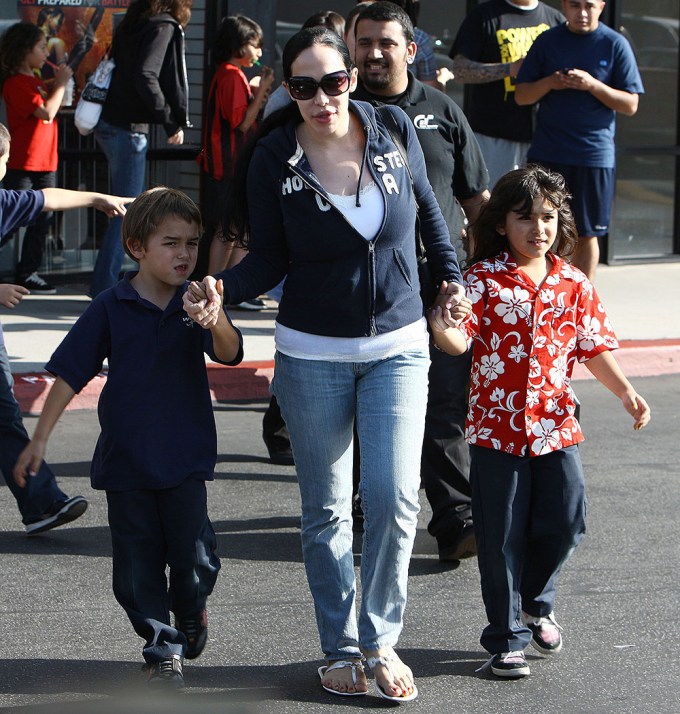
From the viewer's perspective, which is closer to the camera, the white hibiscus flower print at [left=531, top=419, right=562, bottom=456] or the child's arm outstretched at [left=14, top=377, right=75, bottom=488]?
the child's arm outstretched at [left=14, top=377, right=75, bottom=488]

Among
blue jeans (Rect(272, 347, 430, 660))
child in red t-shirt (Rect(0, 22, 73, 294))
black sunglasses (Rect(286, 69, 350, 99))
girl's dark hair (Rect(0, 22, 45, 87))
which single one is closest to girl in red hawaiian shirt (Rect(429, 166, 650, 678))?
blue jeans (Rect(272, 347, 430, 660))

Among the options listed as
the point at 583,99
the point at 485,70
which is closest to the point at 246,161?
the point at 583,99

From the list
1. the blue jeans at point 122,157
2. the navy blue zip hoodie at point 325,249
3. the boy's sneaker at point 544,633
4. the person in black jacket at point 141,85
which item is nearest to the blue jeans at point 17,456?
the navy blue zip hoodie at point 325,249

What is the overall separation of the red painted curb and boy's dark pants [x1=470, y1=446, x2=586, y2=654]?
402 centimetres

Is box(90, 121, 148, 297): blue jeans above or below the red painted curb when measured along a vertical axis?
above

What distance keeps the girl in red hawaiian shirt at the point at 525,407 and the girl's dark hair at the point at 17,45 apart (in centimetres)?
631

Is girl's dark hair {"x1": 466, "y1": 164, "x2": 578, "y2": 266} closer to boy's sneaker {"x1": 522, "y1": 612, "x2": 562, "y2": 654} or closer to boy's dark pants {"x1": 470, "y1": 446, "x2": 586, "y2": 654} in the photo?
boy's dark pants {"x1": 470, "y1": 446, "x2": 586, "y2": 654}

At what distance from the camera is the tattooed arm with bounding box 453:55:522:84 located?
9.16m

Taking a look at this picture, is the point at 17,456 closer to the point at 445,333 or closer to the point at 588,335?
the point at 445,333

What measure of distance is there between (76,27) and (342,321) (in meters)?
7.25

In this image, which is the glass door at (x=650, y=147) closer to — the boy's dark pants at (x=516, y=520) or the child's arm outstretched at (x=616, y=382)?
the child's arm outstretched at (x=616, y=382)

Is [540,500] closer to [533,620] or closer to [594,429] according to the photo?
[533,620]

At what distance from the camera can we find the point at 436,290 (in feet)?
14.4

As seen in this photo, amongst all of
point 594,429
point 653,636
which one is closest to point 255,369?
point 594,429
